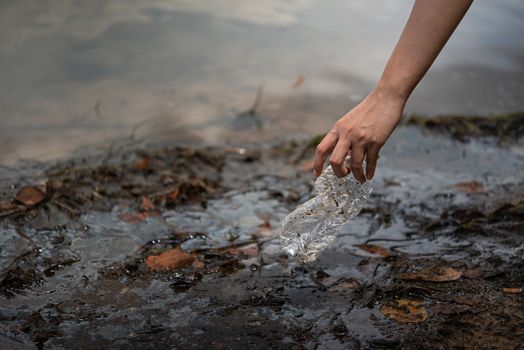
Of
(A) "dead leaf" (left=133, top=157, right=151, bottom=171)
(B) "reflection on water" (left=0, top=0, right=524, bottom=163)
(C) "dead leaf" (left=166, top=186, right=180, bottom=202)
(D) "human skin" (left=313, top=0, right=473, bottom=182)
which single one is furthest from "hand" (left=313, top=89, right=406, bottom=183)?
(B) "reflection on water" (left=0, top=0, right=524, bottom=163)

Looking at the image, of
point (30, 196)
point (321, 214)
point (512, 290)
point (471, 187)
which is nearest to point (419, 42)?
point (321, 214)

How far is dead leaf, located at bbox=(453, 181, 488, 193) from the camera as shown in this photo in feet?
10.7

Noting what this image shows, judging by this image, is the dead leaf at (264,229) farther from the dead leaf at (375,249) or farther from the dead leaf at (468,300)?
the dead leaf at (468,300)

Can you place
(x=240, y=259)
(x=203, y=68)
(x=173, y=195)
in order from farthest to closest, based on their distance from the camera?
(x=203, y=68), (x=173, y=195), (x=240, y=259)

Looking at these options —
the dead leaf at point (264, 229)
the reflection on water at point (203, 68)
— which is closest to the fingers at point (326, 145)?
the dead leaf at point (264, 229)

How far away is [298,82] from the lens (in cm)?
495

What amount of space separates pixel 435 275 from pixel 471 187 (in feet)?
3.65

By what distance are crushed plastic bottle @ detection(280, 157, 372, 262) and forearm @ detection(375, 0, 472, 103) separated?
563 millimetres

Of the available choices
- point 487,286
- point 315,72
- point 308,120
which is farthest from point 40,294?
point 315,72

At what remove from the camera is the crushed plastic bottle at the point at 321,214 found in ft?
7.46

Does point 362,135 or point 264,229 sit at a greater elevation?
point 362,135

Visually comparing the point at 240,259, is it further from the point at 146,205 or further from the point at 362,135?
the point at 362,135

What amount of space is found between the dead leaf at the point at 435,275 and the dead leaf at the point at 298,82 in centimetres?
A: 275

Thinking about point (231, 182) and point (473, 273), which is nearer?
point (473, 273)
